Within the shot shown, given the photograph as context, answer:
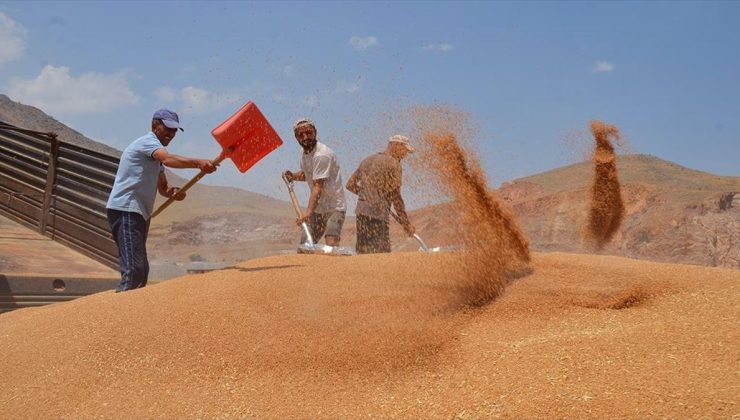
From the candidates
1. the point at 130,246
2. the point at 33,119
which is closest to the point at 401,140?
the point at 130,246

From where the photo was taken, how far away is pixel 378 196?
200 inches

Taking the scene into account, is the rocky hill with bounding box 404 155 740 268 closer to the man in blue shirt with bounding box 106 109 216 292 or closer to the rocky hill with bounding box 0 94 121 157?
the man in blue shirt with bounding box 106 109 216 292

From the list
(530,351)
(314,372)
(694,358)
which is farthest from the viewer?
(314,372)

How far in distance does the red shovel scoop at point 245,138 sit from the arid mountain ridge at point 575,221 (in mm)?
1111

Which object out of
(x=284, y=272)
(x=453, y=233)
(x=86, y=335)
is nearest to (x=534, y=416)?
(x=453, y=233)

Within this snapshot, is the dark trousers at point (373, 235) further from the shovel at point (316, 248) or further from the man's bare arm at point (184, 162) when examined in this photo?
the man's bare arm at point (184, 162)

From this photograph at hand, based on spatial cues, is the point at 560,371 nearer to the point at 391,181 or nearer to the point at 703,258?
the point at 391,181

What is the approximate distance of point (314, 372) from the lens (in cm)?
253

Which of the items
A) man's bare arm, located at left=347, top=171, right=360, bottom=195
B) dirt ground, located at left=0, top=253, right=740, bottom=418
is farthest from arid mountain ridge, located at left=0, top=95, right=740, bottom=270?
dirt ground, located at left=0, top=253, right=740, bottom=418

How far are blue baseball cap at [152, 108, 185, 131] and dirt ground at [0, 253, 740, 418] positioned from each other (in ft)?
3.65

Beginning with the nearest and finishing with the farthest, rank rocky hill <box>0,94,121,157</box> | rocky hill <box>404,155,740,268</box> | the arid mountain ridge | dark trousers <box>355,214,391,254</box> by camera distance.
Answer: dark trousers <box>355,214,391,254</box>, the arid mountain ridge, rocky hill <box>404,155,740,268</box>, rocky hill <box>0,94,121,157</box>

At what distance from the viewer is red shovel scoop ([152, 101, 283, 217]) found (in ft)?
13.2

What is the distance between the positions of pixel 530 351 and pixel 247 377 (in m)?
1.07

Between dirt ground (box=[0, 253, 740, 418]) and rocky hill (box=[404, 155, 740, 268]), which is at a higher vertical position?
rocky hill (box=[404, 155, 740, 268])
